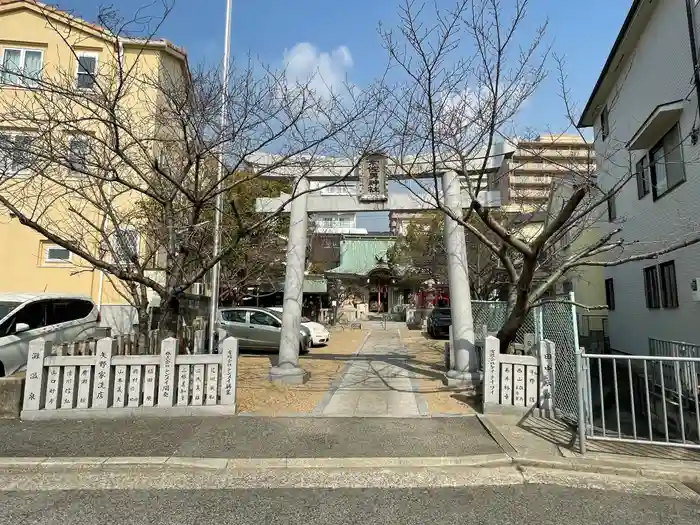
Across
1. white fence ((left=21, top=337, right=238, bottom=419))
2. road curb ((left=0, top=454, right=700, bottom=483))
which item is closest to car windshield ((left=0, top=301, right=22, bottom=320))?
white fence ((left=21, top=337, right=238, bottom=419))

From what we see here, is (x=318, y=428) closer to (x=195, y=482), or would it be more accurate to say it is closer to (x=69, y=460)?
(x=195, y=482)

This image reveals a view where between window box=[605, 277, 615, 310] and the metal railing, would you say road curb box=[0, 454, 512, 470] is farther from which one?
window box=[605, 277, 615, 310]

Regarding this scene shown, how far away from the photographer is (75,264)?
43.7 ft

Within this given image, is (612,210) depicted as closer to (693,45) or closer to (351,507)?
(693,45)

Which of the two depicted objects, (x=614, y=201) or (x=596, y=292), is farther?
(x=596, y=292)

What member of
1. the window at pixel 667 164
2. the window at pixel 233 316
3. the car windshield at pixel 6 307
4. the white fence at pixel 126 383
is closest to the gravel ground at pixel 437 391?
the white fence at pixel 126 383

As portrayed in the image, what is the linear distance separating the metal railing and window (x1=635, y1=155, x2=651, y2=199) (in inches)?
183

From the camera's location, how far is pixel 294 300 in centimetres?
950

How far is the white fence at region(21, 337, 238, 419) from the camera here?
20.9ft

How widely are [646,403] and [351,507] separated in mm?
4159

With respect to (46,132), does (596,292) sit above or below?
below

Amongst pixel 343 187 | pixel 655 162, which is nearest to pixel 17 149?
pixel 343 187

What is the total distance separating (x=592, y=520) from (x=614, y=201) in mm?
13659

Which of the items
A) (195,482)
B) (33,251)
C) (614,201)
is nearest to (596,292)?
(614,201)
